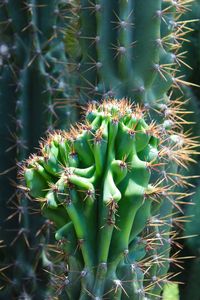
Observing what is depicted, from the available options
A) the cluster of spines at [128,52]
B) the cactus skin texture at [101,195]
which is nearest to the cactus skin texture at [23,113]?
the cluster of spines at [128,52]

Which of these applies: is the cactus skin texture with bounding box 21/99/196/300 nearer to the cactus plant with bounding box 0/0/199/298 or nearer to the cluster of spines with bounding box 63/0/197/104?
the cactus plant with bounding box 0/0/199/298

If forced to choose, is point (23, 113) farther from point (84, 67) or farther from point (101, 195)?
point (101, 195)

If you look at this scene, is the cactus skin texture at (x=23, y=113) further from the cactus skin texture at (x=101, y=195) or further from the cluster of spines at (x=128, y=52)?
the cactus skin texture at (x=101, y=195)

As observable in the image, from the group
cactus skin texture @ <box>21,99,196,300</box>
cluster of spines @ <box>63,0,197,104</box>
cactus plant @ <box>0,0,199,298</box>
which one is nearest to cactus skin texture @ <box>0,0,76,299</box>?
cactus plant @ <box>0,0,199,298</box>

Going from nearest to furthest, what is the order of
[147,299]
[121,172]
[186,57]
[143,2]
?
[121,172], [147,299], [143,2], [186,57]

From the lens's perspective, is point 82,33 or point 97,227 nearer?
point 97,227

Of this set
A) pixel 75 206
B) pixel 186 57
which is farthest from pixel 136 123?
pixel 186 57

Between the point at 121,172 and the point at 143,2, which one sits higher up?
the point at 143,2

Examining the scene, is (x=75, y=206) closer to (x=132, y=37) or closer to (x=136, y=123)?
(x=136, y=123)
